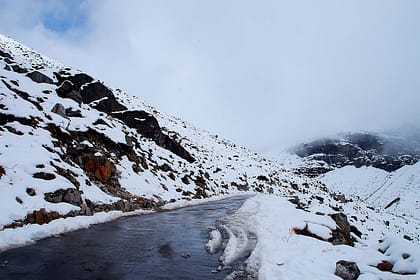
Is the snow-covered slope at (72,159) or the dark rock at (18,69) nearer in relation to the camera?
the snow-covered slope at (72,159)

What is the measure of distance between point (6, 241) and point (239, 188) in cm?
4196

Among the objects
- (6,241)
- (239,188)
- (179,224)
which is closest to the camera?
(6,241)

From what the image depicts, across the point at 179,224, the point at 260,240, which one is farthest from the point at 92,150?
the point at 260,240

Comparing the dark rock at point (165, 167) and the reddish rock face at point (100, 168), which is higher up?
the dark rock at point (165, 167)

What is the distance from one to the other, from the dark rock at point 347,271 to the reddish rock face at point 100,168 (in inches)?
655

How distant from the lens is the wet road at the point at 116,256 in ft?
25.6

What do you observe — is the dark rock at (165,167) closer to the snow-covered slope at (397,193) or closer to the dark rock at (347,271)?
the dark rock at (347,271)

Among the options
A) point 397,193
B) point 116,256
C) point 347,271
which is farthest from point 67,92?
point 397,193

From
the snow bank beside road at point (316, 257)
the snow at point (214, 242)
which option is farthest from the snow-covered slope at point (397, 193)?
the snow bank beside road at point (316, 257)

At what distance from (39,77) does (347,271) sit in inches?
1462

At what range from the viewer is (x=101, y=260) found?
29.7ft

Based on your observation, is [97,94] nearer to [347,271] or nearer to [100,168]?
[100,168]

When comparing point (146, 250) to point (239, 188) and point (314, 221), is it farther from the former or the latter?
point (239, 188)

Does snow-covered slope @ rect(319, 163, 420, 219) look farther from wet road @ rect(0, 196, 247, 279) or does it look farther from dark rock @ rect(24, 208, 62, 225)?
dark rock @ rect(24, 208, 62, 225)
